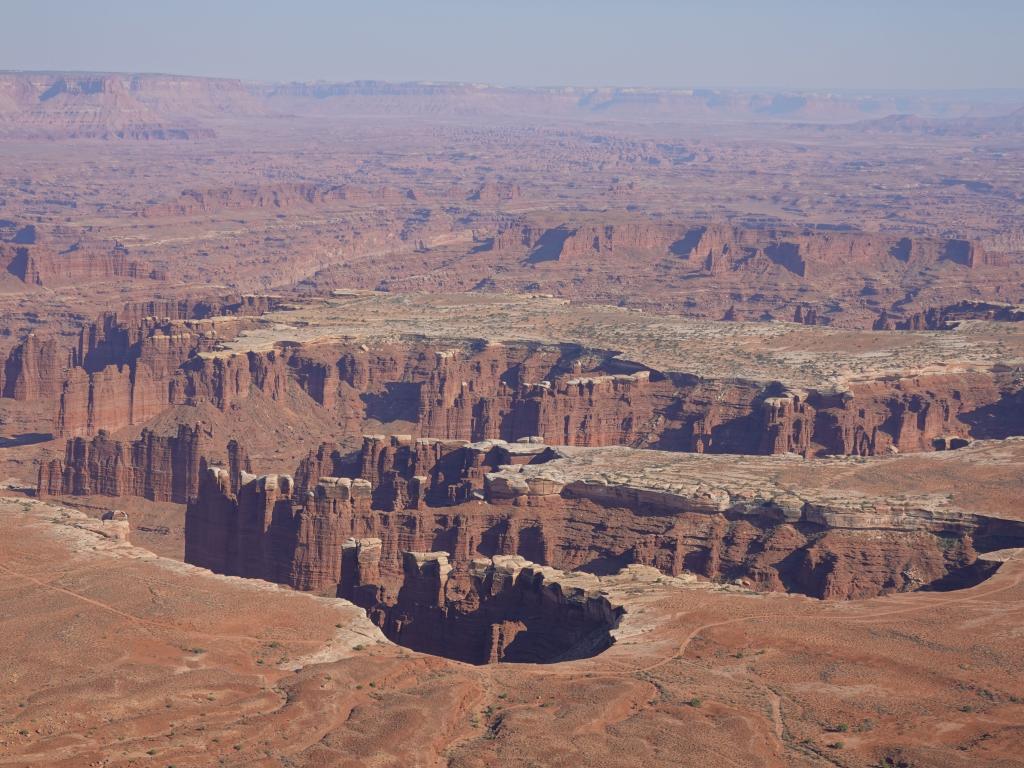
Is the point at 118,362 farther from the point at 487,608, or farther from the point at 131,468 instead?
the point at 487,608

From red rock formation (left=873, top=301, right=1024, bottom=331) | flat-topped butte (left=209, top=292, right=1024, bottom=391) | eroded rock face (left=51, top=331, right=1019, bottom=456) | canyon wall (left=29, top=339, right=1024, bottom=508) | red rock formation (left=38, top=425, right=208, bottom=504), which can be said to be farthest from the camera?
red rock formation (left=873, top=301, right=1024, bottom=331)

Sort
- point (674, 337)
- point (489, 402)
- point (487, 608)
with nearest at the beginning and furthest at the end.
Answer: point (487, 608)
point (489, 402)
point (674, 337)

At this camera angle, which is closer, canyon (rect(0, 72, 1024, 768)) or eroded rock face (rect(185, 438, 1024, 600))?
canyon (rect(0, 72, 1024, 768))

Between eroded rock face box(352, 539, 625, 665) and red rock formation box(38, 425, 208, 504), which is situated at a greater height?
eroded rock face box(352, 539, 625, 665)

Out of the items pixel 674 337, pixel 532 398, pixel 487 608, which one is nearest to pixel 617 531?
pixel 487 608

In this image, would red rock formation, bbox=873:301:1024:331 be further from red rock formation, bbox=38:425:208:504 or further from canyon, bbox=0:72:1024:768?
red rock formation, bbox=38:425:208:504

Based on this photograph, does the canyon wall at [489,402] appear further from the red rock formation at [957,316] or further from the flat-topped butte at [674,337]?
the red rock formation at [957,316]

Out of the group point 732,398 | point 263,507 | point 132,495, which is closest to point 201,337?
point 132,495

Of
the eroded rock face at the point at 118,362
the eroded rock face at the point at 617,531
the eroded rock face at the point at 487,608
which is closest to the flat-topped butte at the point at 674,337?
the eroded rock face at the point at 118,362

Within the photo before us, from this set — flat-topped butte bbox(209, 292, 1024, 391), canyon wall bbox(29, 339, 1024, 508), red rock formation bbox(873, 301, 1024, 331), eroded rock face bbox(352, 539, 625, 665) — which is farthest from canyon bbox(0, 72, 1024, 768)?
red rock formation bbox(873, 301, 1024, 331)

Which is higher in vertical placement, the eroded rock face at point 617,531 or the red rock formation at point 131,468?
the eroded rock face at point 617,531

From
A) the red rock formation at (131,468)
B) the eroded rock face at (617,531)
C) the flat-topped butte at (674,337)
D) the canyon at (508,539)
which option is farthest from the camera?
the flat-topped butte at (674,337)
